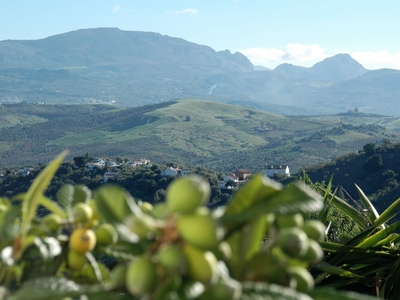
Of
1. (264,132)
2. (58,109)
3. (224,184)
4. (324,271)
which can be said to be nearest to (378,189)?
(224,184)

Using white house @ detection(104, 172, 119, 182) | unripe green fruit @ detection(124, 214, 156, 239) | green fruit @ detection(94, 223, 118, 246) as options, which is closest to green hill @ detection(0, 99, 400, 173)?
white house @ detection(104, 172, 119, 182)

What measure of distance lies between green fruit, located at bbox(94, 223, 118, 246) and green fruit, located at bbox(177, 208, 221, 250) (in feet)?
0.55

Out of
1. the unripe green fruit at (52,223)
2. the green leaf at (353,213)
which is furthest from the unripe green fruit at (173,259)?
the green leaf at (353,213)

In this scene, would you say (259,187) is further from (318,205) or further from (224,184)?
(224,184)

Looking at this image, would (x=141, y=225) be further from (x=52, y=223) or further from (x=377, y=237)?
(x=377, y=237)

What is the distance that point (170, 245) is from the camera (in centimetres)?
59

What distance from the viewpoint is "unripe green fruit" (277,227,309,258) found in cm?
63

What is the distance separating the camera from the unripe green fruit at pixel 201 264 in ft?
1.87

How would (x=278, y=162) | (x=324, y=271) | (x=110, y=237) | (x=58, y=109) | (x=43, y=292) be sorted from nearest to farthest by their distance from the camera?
(x=43, y=292) → (x=110, y=237) → (x=324, y=271) → (x=278, y=162) → (x=58, y=109)

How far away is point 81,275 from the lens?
0.77m

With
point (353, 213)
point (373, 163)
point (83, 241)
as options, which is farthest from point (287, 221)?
point (373, 163)

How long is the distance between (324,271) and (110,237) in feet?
4.03

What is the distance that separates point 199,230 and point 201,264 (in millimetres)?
40

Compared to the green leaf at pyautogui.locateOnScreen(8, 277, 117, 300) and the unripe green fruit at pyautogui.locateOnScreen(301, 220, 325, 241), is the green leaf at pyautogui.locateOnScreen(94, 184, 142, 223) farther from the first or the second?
the unripe green fruit at pyautogui.locateOnScreen(301, 220, 325, 241)
